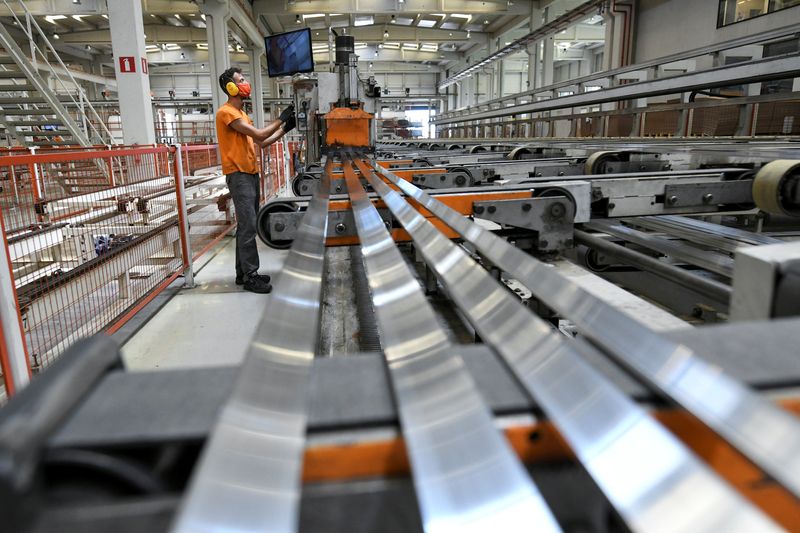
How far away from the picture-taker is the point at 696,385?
57 centimetres

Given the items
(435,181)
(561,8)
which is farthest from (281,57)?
(561,8)

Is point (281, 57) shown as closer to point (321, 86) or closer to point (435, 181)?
point (321, 86)

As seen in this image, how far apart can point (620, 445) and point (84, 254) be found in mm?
3889

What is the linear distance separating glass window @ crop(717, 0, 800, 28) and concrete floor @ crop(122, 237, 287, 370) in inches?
331

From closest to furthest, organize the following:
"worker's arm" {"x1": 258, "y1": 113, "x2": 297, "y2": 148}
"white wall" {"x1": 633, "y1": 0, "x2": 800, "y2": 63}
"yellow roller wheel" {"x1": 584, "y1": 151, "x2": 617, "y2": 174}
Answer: "worker's arm" {"x1": 258, "y1": 113, "x2": 297, "y2": 148} < "yellow roller wheel" {"x1": 584, "y1": 151, "x2": 617, "y2": 174} < "white wall" {"x1": 633, "y1": 0, "x2": 800, "y2": 63}

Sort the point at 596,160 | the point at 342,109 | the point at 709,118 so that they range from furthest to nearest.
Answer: the point at 709,118 < the point at 342,109 < the point at 596,160

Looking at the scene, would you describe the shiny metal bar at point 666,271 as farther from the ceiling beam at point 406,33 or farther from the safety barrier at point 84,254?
the ceiling beam at point 406,33

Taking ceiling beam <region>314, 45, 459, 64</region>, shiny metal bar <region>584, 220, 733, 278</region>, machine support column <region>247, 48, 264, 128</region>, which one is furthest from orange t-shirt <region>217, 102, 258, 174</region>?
ceiling beam <region>314, 45, 459, 64</region>

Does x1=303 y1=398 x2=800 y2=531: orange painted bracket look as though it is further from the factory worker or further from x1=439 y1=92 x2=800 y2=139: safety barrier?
x1=439 y1=92 x2=800 y2=139: safety barrier

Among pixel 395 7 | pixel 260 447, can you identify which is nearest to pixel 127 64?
pixel 260 447

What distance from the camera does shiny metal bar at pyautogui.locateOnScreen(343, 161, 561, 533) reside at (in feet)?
1.47

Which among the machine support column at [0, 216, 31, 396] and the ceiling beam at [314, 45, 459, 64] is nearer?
the machine support column at [0, 216, 31, 396]

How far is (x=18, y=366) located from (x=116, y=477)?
179 centimetres

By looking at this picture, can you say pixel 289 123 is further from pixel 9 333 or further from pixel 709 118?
pixel 709 118
